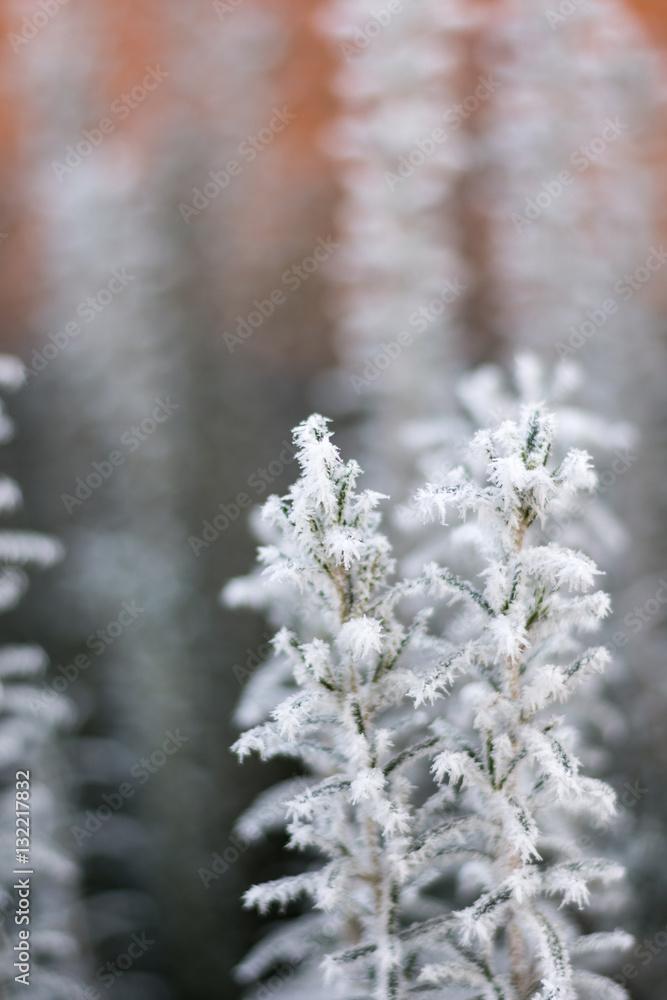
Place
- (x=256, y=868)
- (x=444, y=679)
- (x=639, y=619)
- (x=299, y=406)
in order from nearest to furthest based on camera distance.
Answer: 1. (x=444, y=679)
2. (x=639, y=619)
3. (x=256, y=868)
4. (x=299, y=406)

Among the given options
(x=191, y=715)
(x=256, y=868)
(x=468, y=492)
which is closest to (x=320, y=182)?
(x=191, y=715)

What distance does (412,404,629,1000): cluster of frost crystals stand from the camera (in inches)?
34.5

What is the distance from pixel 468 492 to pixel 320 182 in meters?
3.34

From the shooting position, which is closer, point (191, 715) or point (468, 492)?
point (468, 492)

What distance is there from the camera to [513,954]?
3.16 ft

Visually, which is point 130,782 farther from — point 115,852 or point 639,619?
point 639,619
